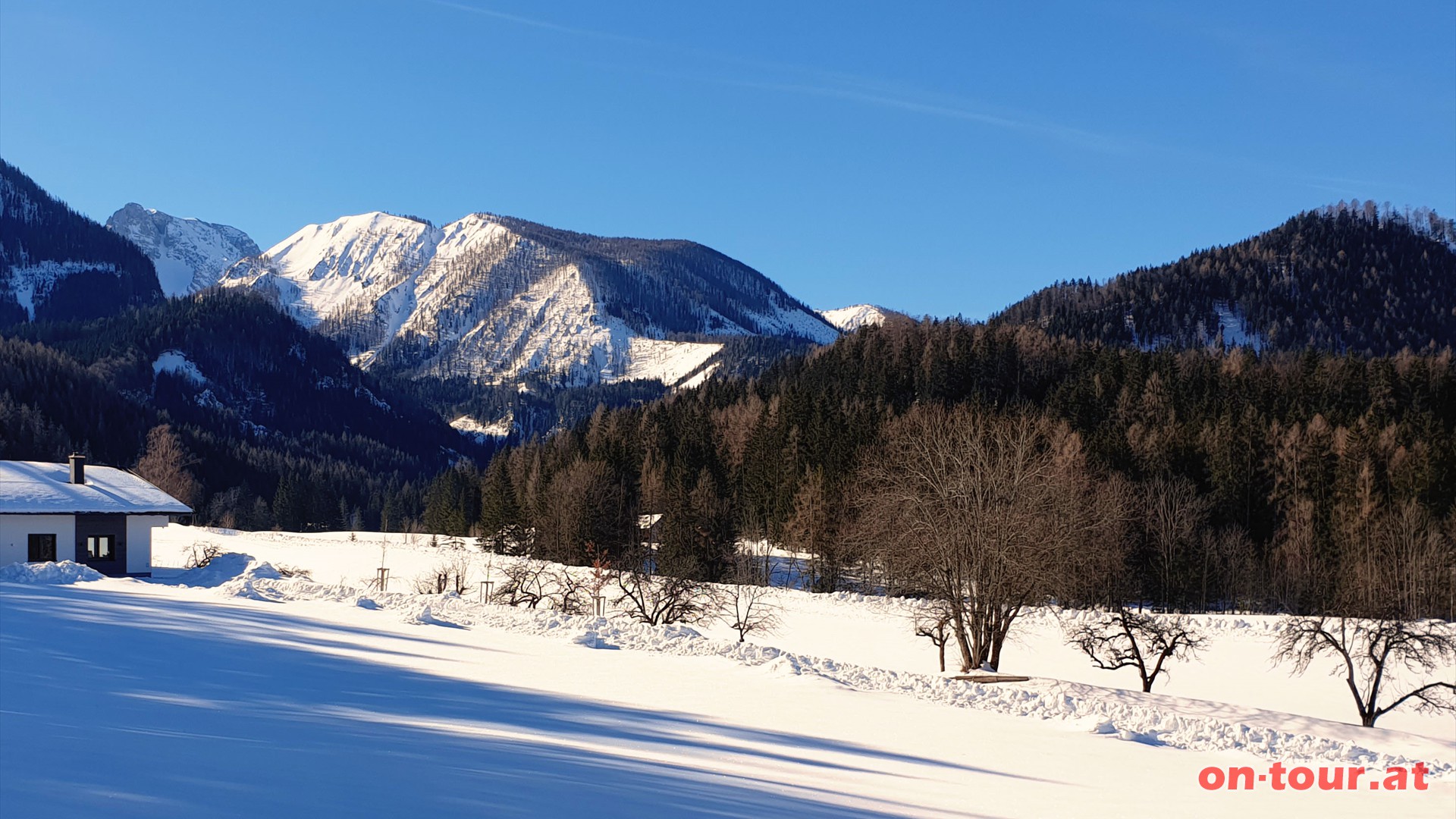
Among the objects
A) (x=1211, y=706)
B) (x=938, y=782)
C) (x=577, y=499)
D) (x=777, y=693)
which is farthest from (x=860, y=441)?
(x=938, y=782)

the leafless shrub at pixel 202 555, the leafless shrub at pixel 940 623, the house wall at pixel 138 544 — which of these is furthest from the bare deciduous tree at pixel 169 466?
the leafless shrub at pixel 940 623

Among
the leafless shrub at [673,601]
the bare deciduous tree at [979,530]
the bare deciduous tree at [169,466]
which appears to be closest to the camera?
the bare deciduous tree at [979,530]

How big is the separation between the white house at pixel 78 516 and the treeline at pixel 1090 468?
79.4 feet

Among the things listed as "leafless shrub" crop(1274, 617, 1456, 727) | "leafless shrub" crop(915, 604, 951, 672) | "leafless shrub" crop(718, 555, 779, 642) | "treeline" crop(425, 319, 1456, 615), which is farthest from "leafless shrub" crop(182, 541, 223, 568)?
"leafless shrub" crop(1274, 617, 1456, 727)

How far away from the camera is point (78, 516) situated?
136 feet

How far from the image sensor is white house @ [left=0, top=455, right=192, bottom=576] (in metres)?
39.4

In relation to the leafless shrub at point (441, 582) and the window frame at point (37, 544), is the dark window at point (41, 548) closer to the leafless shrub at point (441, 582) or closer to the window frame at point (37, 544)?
the window frame at point (37, 544)

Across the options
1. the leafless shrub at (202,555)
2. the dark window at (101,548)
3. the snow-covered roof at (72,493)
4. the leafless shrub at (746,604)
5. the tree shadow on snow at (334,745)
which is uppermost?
the snow-covered roof at (72,493)

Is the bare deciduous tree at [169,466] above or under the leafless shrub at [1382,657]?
above

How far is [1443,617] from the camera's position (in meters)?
55.6

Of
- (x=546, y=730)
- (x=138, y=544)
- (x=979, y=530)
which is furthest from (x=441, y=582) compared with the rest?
(x=546, y=730)

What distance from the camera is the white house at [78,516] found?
39.4m

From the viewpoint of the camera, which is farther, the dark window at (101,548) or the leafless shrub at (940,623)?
the dark window at (101,548)

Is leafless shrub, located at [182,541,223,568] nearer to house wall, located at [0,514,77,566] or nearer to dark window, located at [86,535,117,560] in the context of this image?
dark window, located at [86,535,117,560]
